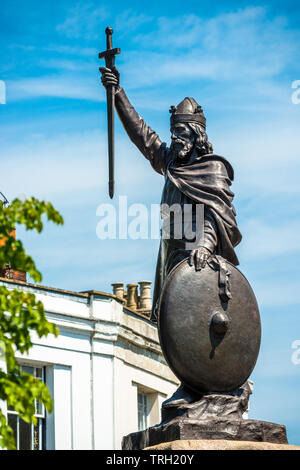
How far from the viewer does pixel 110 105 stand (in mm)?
12898

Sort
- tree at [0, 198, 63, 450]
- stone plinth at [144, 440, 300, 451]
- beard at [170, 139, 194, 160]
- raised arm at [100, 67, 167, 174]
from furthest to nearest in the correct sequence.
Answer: raised arm at [100, 67, 167, 174] → beard at [170, 139, 194, 160] → stone plinth at [144, 440, 300, 451] → tree at [0, 198, 63, 450]

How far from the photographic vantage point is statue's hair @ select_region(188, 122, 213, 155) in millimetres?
12516

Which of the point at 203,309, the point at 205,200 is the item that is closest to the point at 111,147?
the point at 205,200

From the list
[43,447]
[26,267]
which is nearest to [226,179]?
[26,267]

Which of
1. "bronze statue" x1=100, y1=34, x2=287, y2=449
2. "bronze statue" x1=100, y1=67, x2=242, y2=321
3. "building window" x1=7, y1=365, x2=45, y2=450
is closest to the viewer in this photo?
"bronze statue" x1=100, y1=34, x2=287, y2=449

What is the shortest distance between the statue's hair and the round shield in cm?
140

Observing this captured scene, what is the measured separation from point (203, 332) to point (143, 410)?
22247mm

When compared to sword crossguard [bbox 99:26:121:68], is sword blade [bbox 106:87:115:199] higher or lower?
lower

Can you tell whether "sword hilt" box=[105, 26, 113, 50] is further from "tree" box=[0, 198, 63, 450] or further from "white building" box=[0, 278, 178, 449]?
"white building" box=[0, 278, 178, 449]

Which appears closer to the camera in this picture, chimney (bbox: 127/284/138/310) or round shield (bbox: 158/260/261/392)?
round shield (bbox: 158/260/261/392)

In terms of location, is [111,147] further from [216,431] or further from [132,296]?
[132,296]

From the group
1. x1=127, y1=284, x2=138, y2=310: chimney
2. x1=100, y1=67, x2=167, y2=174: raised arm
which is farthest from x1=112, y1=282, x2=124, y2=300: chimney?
x1=100, y1=67, x2=167, y2=174: raised arm

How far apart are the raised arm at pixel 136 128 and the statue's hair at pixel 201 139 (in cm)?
50

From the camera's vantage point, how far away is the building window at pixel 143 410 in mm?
32719
